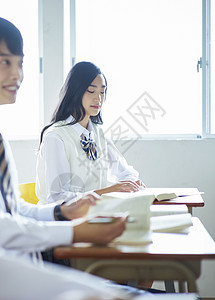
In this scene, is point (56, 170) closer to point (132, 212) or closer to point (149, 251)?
point (132, 212)

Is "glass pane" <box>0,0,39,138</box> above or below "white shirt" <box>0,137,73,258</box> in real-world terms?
above

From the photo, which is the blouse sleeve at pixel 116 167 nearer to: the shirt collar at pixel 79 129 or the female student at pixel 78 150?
the female student at pixel 78 150

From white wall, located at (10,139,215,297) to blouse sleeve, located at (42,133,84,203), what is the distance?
901 millimetres

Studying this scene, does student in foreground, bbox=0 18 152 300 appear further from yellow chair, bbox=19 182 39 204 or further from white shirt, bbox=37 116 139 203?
yellow chair, bbox=19 182 39 204

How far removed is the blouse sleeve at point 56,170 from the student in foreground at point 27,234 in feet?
2.17

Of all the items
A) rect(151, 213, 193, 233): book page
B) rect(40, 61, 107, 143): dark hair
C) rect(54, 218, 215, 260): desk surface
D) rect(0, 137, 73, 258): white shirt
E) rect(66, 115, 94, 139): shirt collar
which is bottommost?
rect(54, 218, 215, 260): desk surface

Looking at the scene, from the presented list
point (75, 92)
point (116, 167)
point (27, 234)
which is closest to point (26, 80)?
point (75, 92)

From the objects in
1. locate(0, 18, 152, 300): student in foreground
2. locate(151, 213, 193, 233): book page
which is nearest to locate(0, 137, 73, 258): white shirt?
locate(0, 18, 152, 300): student in foreground

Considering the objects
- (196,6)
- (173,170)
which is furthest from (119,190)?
(196,6)

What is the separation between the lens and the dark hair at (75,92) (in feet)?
7.89

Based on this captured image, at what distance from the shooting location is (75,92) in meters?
2.40

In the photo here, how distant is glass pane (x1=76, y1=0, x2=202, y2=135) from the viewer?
10.3 ft

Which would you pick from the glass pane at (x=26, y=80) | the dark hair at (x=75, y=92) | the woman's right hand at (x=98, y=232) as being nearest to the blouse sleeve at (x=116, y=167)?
the dark hair at (x=75, y=92)

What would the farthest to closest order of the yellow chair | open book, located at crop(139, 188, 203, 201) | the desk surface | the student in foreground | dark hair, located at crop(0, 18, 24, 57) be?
1. the yellow chair
2. open book, located at crop(139, 188, 203, 201)
3. dark hair, located at crop(0, 18, 24, 57)
4. the desk surface
5. the student in foreground
